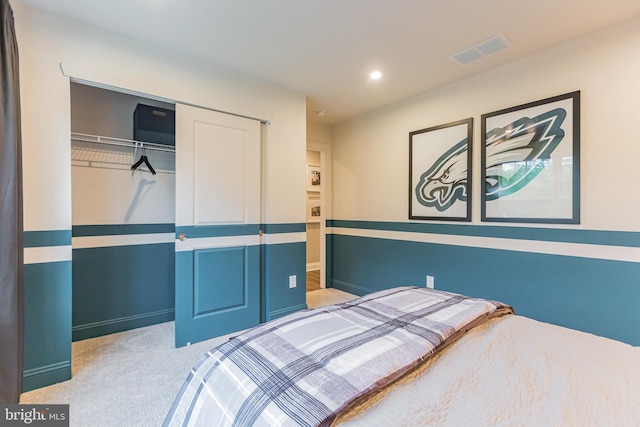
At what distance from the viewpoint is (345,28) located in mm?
2127

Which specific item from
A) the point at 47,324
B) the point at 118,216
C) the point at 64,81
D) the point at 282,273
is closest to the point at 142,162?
the point at 118,216

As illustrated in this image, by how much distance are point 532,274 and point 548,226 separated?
426 mm

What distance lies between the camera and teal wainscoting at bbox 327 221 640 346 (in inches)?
82.2

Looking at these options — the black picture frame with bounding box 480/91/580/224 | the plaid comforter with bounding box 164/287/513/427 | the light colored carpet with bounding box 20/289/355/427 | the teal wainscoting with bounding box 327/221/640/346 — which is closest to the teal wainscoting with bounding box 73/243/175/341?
the light colored carpet with bounding box 20/289/355/427

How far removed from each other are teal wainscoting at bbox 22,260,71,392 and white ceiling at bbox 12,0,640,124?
164 centimetres

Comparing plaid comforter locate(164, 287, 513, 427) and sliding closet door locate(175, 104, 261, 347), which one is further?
sliding closet door locate(175, 104, 261, 347)

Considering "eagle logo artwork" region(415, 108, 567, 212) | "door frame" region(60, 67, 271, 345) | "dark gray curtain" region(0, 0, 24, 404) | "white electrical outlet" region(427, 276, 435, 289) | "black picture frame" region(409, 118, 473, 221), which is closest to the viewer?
"dark gray curtain" region(0, 0, 24, 404)

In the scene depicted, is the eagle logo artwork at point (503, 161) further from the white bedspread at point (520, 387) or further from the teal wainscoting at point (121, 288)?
the teal wainscoting at point (121, 288)

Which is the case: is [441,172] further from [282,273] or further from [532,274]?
[282,273]

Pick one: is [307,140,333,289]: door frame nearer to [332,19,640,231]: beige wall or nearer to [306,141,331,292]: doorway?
[306,141,331,292]: doorway

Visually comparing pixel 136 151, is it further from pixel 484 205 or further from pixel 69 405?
pixel 484 205

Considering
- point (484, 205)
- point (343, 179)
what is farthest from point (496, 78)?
point (343, 179)

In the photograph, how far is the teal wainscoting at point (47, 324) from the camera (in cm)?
190

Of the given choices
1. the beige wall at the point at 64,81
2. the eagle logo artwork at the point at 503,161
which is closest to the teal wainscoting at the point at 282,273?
the beige wall at the point at 64,81
